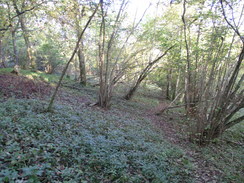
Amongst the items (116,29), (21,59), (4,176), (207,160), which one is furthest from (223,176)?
(21,59)

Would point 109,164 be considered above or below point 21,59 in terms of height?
below

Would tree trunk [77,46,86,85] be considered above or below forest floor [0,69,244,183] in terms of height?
above

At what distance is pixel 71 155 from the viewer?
131 inches

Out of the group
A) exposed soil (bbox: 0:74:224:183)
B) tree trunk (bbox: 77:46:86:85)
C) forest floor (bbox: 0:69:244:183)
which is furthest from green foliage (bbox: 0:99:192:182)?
tree trunk (bbox: 77:46:86:85)

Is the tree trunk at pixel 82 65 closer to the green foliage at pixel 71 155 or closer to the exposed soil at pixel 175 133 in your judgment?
the exposed soil at pixel 175 133

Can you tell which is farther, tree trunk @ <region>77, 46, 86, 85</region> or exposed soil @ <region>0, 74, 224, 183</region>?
tree trunk @ <region>77, 46, 86, 85</region>

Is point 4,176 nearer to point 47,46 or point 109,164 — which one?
point 109,164

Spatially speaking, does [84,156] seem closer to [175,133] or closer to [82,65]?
[175,133]

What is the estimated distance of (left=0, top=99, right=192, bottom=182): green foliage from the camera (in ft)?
8.86

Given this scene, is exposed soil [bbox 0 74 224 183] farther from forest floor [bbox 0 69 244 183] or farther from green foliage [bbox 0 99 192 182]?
green foliage [bbox 0 99 192 182]

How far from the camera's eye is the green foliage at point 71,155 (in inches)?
106

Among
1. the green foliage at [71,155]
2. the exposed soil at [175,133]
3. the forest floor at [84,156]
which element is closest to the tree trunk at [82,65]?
the exposed soil at [175,133]

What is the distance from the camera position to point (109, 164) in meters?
3.36

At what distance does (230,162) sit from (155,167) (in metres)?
3.32
